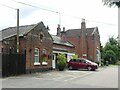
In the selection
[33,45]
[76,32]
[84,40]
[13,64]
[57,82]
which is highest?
[76,32]

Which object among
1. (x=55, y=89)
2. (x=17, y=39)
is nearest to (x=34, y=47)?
(x=17, y=39)

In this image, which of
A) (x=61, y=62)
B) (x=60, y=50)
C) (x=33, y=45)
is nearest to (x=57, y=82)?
(x=33, y=45)

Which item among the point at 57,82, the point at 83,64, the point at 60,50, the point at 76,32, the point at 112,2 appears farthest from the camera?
the point at 76,32

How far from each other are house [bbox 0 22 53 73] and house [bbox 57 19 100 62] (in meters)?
21.6

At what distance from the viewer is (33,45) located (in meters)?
31.2

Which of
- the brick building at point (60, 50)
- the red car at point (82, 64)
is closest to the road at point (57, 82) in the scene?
the brick building at point (60, 50)

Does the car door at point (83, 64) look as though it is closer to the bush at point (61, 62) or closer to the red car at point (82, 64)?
the red car at point (82, 64)

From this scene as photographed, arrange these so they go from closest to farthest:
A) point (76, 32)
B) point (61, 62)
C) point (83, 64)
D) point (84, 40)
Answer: point (61, 62)
point (83, 64)
point (84, 40)
point (76, 32)

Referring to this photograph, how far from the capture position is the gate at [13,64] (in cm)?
2537

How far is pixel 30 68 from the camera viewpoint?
30219 mm

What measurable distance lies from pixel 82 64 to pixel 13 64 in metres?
14.9

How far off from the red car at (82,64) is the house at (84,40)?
15.4 metres

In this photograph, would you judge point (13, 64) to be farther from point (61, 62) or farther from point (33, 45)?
point (61, 62)

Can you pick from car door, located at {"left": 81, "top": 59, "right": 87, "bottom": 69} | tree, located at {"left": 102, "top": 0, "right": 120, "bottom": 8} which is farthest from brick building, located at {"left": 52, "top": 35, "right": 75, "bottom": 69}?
tree, located at {"left": 102, "top": 0, "right": 120, "bottom": 8}
